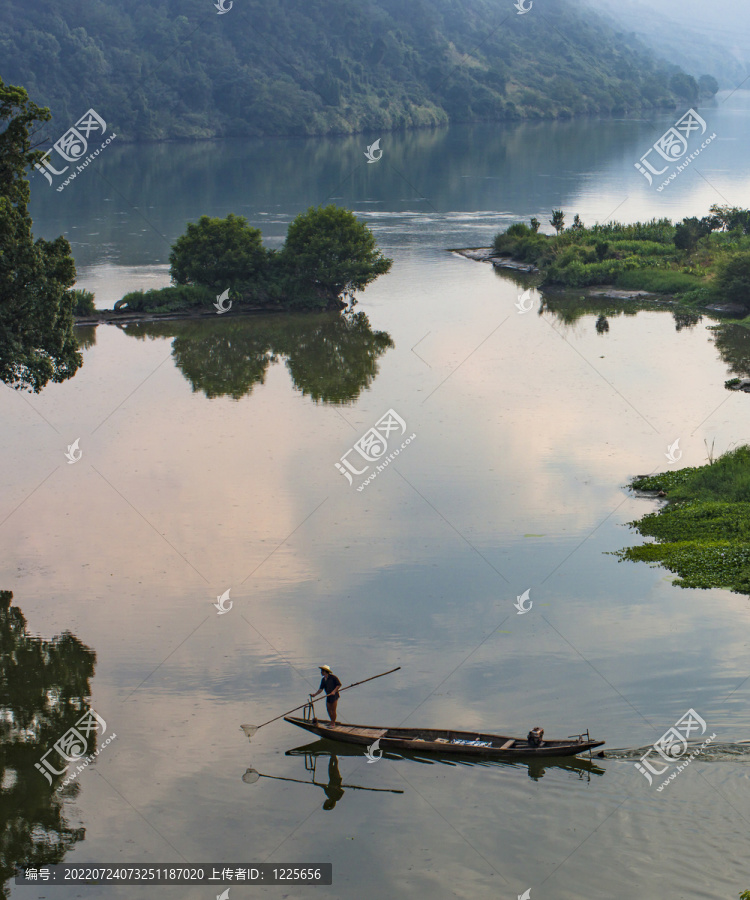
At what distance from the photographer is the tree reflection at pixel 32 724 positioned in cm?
1379

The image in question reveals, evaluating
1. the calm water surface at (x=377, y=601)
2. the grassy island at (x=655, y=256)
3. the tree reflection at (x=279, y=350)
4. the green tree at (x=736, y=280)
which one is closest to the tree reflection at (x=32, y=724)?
the calm water surface at (x=377, y=601)

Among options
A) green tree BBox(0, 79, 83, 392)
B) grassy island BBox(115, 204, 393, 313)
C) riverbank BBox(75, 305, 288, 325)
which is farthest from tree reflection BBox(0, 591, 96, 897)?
grassy island BBox(115, 204, 393, 313)

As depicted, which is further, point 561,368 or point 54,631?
point 561,368

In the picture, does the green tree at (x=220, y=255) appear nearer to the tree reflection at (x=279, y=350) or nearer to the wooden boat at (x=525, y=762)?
the tree reflection at (x=279, y=350)

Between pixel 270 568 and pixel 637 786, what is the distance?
947cm

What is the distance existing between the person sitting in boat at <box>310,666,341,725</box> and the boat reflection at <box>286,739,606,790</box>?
573 millimetres

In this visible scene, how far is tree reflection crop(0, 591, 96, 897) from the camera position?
45.2 feet

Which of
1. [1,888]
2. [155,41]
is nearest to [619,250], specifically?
[1,888]

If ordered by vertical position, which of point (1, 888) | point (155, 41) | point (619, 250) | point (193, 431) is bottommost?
point (1, 888)

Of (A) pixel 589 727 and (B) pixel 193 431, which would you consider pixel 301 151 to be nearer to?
(B) pixel 193 431

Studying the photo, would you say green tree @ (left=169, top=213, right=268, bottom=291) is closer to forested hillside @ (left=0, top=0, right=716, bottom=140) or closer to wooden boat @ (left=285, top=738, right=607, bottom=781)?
wooden boat @ (left=285, top=738, right=607, bottom=781)

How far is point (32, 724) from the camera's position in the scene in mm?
16531

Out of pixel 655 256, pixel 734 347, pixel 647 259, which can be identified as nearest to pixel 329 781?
pixel 734 347

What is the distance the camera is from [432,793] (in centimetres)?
1445
